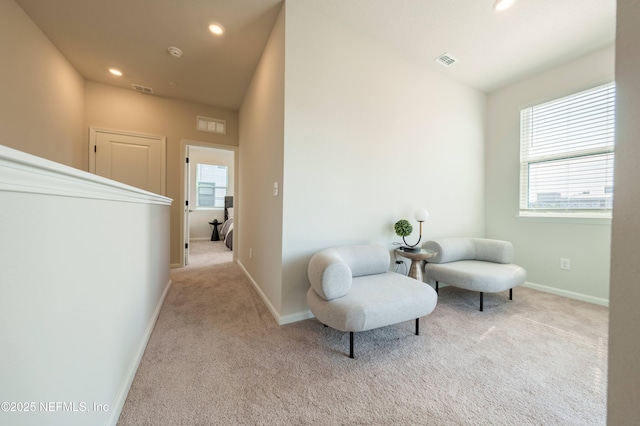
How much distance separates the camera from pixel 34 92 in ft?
7.57

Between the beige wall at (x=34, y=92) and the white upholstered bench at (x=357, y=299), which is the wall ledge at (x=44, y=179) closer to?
the white upholstered bench at (x=357, y=299)

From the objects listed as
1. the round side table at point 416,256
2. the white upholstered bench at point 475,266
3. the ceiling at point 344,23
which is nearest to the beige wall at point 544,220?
the ceiling at point 344,23

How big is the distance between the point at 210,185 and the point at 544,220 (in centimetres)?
744

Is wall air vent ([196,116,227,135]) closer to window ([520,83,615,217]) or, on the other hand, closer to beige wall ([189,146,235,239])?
beige wall ([189,146,235,239])

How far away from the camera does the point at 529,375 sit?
1.41m

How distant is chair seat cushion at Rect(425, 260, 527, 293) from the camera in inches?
86.4

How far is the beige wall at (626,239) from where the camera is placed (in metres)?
0.45

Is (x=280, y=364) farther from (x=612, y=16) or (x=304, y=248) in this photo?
(x=612, y=16)

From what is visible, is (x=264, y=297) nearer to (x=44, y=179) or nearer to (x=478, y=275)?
(x=44, y=179)

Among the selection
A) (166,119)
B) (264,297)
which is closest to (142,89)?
(166,119)

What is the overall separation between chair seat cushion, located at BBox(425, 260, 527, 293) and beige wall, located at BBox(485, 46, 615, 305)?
0.79 m

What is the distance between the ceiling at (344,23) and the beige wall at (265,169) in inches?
12.8

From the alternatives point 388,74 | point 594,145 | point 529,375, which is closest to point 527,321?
point 529,375

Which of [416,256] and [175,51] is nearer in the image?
[416,256]
